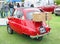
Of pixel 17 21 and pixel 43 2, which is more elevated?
pixel 43 2

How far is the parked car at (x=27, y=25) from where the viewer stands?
10.1m

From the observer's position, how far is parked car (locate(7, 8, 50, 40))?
33.0 ft

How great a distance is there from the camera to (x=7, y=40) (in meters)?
11.1

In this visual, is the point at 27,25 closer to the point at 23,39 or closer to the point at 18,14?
the point at 23,39

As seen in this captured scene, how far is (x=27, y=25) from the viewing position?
10.5m

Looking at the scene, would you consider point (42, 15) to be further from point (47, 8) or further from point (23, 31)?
point (47, 8)

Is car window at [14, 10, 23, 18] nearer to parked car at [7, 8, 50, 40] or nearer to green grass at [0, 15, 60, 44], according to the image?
parked car at [7, 8, 50, 40]

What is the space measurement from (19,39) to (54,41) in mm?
1850

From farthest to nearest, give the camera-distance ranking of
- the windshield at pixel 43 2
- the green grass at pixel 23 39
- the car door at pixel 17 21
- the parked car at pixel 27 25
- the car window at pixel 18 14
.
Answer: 1. the windshield at pixel 43 2
2. the car window at pixel 18 14
3. the car door at pixel 17 21
4. the green grass at pixel 23 39
5. the parked car at pixel 27 25

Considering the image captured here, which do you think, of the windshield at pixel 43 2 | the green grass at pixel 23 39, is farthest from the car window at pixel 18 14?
the windshield at pixel 43 2

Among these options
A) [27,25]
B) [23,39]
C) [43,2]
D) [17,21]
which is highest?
[43,2]

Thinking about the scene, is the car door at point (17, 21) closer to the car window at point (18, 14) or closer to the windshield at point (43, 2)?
the car window at point (18, 14)

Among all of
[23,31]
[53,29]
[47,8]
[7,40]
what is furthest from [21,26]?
[47,8]

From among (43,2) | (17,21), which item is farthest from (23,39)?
(43,2)
